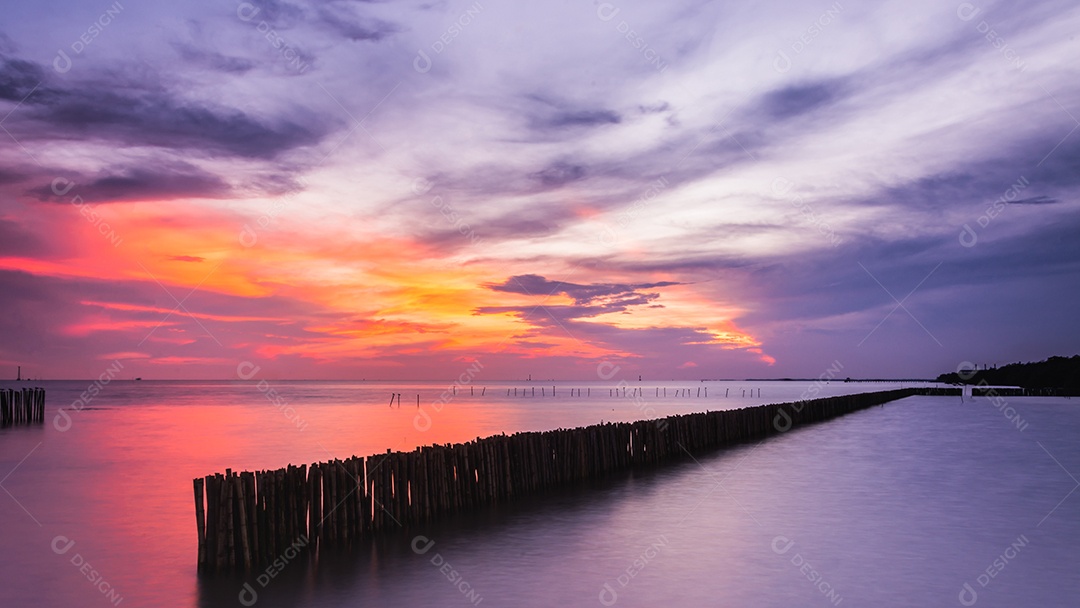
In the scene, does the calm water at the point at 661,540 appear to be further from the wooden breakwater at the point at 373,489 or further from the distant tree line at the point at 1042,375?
the distant tree line at the point at 1042,375

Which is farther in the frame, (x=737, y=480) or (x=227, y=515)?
(x=737, y=480)

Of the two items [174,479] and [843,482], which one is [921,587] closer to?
Answer: [843,482]

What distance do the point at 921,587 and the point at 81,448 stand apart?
29.1 metres

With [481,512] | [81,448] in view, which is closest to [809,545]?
[481,512]

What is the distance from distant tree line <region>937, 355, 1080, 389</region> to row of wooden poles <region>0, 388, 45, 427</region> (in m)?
100

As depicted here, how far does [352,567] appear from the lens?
1047 centimetres

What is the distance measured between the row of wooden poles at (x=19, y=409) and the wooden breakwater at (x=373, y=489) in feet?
106

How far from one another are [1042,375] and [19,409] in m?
114

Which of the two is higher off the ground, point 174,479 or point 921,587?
point 174,479

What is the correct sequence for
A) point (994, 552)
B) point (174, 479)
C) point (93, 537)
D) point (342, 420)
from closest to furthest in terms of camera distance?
point (994, 552), point (93, 537), point (174, 479), point (342, 420)

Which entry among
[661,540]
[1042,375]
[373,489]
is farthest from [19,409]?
[1042,375]

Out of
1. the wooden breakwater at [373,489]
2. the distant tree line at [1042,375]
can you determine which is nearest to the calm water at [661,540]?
the wooden breakwater at [373,489]

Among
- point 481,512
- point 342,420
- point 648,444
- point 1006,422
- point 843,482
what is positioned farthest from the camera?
point 342,420

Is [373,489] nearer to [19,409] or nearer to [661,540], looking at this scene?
[661,540]
